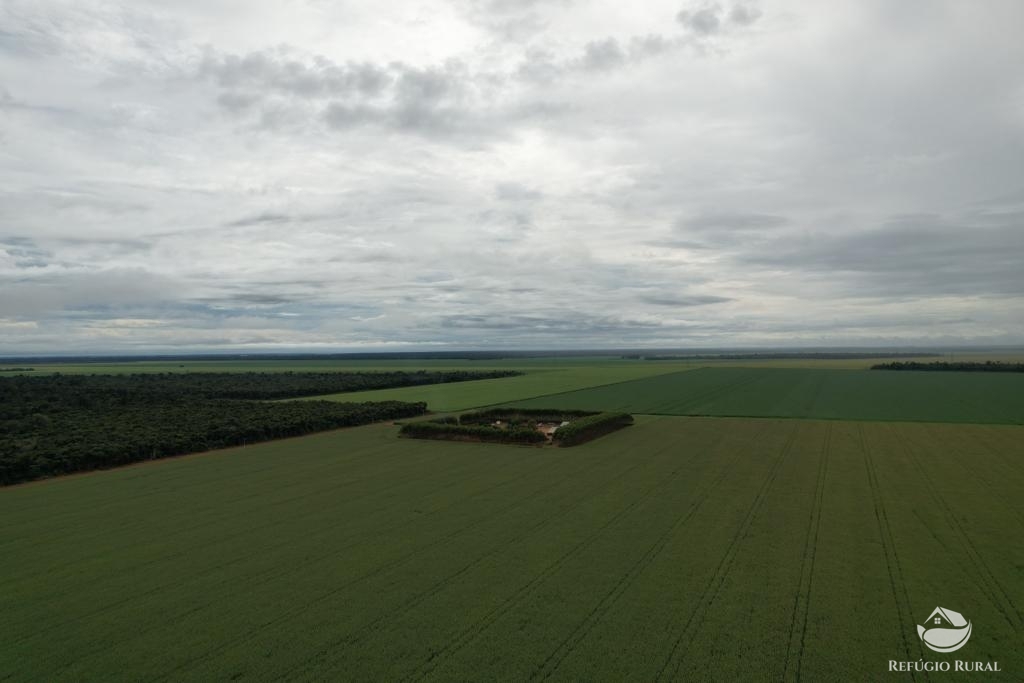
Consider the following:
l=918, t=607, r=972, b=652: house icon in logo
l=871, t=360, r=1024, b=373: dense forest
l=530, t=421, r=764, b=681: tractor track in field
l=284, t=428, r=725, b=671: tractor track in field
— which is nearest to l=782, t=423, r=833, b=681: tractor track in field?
l=918, t=607, r=972, b=652: house icon in logo

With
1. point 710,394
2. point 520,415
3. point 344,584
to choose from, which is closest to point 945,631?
point 344,584

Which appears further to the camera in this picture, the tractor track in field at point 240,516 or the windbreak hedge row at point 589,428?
the windbreak hedge row at point 589,428

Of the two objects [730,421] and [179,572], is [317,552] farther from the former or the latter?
[730,421]

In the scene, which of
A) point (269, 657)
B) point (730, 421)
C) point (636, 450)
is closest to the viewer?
point (269, 657)

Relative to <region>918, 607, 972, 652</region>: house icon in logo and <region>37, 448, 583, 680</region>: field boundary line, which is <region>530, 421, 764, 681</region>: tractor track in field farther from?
<region>918, 607, 972, 652</region>: house icon in logo

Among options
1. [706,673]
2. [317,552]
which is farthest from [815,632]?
[317,552]

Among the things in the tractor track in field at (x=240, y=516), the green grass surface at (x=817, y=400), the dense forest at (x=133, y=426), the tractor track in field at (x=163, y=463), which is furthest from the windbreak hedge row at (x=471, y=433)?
the green grass surface at (x=817, y=400)

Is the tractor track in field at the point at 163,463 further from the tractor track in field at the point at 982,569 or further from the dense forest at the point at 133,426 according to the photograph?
the tractor track in field at the point at 982,569

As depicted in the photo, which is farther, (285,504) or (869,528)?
(285,504)
